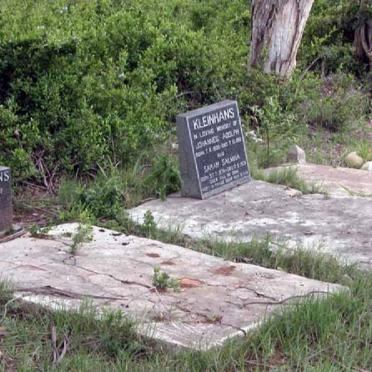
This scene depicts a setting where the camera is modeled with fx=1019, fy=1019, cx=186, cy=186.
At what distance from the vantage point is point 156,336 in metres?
4.31

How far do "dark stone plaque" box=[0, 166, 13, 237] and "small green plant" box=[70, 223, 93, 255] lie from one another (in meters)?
0.45

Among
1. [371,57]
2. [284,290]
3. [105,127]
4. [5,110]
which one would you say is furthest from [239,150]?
[371,57]

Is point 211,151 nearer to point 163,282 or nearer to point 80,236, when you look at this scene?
point 80,236

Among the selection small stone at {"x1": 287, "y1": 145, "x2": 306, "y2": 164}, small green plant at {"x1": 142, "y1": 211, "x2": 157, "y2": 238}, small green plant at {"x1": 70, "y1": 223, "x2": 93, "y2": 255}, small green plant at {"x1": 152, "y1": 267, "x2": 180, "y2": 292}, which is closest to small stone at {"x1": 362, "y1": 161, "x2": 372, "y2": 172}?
small stone at {"x1": 287, "y1": 145, "x2": 306, "y2": 164}

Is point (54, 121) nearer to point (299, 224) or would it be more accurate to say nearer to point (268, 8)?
point (299, 224)

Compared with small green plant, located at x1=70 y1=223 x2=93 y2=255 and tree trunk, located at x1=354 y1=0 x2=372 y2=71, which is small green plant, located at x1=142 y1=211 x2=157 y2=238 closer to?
small green plant, located at x1=70 y1=223 x2=93 y2=255

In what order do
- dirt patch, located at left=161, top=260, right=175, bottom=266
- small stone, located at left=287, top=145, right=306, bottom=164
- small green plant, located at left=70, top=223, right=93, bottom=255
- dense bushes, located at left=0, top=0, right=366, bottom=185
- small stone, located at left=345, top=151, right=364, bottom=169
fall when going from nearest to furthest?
dirt patch, located at left=161, top=260, right=175, bottom=266, small green plant, located at left=70, top=223, right=93, bottom=255, dense bushes, located at left=0, top=0, right=366, bottom=185, small stone, located at left=287, top=145, right=306, bottom=164, small stone, located at left=345, top=151, right=364, bottom=169

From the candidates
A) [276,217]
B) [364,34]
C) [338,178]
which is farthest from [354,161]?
[364,34]

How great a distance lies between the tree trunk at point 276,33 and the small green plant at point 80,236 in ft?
13.1

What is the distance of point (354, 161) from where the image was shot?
26.9 ft

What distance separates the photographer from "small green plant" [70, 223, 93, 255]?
551cm

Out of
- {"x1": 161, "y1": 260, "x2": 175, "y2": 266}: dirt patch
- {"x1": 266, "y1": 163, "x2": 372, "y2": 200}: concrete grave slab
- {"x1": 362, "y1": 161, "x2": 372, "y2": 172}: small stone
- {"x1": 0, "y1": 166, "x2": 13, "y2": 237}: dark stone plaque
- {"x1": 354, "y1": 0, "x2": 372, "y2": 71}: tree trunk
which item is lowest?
{"x1": 362, "y1": 161, "x2": 372, "y2": 172}: small stone

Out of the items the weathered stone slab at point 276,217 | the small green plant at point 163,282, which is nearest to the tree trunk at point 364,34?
the weathered stone slab at point 276,217

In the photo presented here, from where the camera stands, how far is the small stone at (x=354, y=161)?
8180 millimetres
